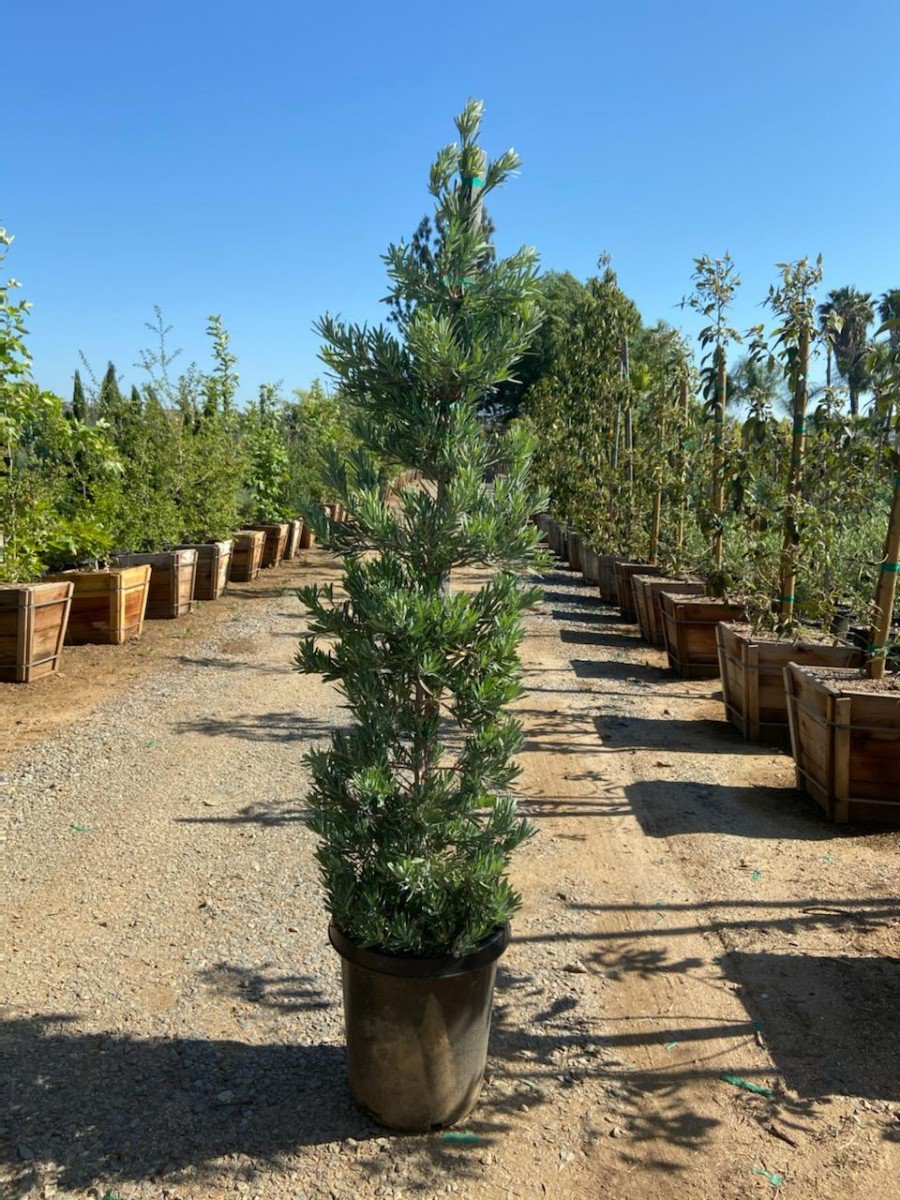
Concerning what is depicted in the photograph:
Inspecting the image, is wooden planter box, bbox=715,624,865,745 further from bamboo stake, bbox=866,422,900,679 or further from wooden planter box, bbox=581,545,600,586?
wooden planter box, bbox=581,545,600,586

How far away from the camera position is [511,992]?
3.62 m

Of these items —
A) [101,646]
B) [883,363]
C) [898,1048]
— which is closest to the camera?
[898,1048]

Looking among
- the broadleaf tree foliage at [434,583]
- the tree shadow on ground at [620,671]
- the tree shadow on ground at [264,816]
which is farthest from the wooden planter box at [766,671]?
the broadleaf tree foliage at [434,583]

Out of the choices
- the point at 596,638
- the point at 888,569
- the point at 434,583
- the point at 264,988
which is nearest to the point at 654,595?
the point at 596,638

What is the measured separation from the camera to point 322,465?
3.00 meters

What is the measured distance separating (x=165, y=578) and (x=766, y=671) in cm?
752

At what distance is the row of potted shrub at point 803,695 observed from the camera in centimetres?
503

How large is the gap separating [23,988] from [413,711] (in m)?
1.93

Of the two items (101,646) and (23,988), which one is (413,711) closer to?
(23,988)

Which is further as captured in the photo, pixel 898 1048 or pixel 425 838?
pixel 898 1048

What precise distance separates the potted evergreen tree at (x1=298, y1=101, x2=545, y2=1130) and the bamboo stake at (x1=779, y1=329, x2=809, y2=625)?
4629 mm

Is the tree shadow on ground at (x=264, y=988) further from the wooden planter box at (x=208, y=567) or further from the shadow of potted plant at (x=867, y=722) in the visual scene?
the wooden planter box at (x=208, y=567)

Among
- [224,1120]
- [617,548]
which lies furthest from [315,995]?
[617,548]

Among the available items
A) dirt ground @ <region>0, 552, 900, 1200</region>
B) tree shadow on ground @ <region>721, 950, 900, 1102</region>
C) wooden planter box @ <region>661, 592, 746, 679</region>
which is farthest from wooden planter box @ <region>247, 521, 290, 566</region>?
tree shadow on ground @ <region>721, 950, 900, 1102</region>
